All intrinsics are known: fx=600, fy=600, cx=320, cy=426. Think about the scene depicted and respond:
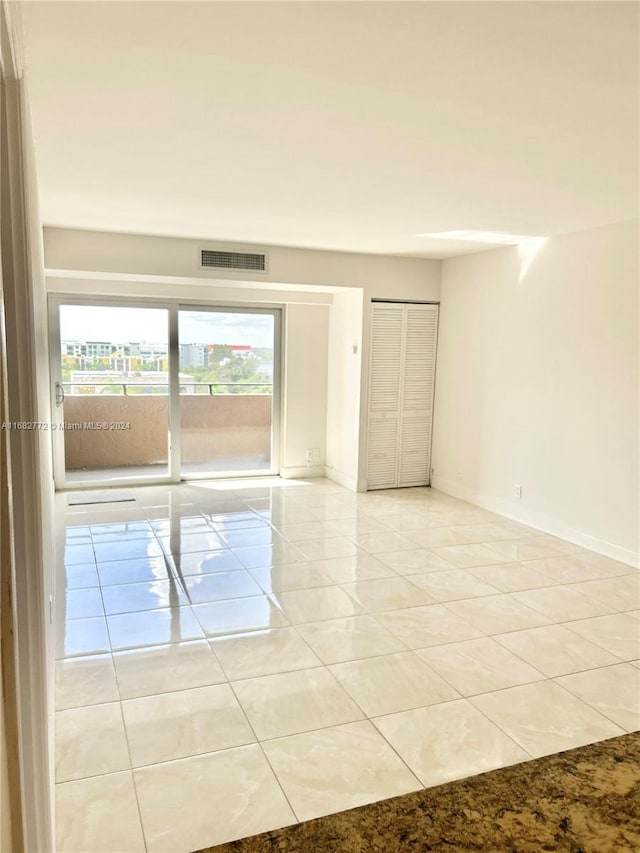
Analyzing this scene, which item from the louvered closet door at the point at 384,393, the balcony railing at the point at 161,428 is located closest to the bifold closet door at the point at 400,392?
the louvered closet door at the point at 384,393

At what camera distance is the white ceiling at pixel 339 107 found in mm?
1855

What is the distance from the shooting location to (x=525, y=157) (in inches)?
119

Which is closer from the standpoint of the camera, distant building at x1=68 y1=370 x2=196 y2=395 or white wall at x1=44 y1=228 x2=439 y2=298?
white wall at x1=44 y1=228 x2=439 y2=298

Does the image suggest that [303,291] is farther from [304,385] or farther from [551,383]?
[551,383]

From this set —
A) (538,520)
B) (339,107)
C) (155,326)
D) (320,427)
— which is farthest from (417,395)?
(339,107)

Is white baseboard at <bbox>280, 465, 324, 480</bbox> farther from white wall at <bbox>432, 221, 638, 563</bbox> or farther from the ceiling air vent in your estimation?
the ceiling air vent

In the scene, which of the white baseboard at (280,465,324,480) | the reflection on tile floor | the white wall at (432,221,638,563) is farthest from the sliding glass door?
the white wall at (432,221,638,563)

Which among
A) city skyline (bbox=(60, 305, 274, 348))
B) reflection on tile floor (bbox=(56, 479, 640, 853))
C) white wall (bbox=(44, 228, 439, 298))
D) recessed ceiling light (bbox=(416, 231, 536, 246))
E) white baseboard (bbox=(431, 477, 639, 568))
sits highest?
recessed ceiling light (bbox=(416, 231, 536, 246))

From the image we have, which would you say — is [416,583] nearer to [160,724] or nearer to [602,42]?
[160,724]

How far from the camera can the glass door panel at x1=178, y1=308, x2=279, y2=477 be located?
6641mm

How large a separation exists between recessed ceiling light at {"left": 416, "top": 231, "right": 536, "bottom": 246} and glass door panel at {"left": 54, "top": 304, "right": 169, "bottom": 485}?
3.05 meters

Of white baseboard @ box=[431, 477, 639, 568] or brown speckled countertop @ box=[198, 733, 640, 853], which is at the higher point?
brown speckled countertop @ box=[198, 733, 640, 853]

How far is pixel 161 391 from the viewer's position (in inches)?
258

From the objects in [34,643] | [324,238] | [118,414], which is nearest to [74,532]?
[118,414]
